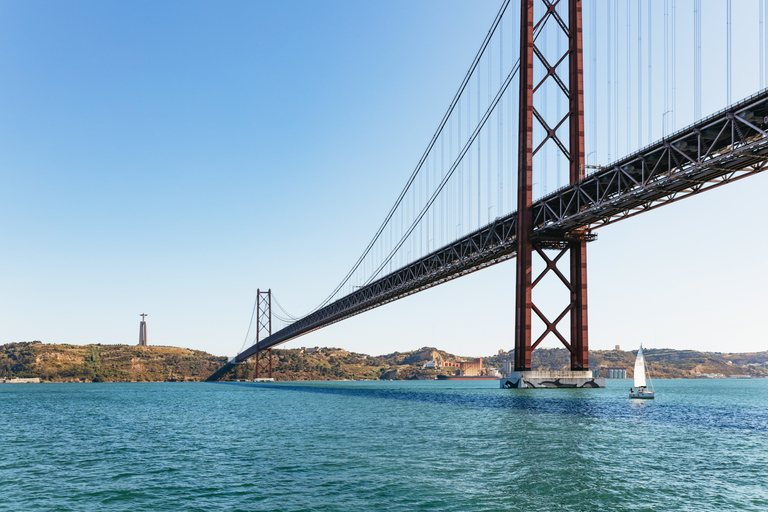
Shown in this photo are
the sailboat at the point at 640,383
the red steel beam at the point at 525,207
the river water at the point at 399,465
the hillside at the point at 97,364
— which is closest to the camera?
the river water at the point at 399,465

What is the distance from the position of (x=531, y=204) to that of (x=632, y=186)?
11.8 m

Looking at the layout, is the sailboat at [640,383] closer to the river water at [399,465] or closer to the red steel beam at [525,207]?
the red steel beam at [525,207]

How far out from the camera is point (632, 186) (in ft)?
133

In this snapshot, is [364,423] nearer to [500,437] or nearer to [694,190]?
[500,437]

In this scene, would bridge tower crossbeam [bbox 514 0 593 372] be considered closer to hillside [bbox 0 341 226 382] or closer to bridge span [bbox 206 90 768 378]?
bridge span [bbox 206 90 768 378]

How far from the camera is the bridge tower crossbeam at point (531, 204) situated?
5044 centimetres

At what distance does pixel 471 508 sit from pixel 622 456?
8.09 metres

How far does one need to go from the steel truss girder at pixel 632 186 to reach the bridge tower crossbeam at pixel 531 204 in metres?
1.21

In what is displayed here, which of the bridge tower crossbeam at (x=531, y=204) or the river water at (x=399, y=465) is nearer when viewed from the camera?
the river water at (x=399, y=465)

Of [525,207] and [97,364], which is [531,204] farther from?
[97,364]

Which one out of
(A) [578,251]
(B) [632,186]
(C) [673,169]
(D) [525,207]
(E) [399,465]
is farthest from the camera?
(A) [578,251]

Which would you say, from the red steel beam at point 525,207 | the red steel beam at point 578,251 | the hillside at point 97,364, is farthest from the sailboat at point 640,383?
the hillside at point 97,364

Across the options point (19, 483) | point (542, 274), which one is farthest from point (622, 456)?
point (542, 274)

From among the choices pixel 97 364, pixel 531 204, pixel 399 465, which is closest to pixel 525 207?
pixel 531 204
